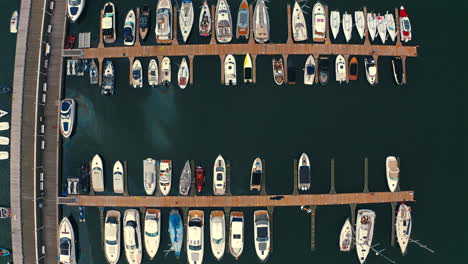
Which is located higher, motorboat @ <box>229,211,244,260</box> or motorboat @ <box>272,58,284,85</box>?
motorboat @ <box>272,58,284,85</box>

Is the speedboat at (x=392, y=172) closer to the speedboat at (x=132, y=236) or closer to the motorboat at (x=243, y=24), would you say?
the motorboat at (x=243, y=24)

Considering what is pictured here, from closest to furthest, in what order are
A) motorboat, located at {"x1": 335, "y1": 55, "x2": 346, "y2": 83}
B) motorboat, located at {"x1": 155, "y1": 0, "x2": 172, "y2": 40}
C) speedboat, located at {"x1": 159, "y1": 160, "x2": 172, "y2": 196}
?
speedboat, located at {"x1": 159, "y1": 160, "x2": 172, "y2": 196} → motorboat, located at {"x1": 155, "y1": 0, "x2": 172, "y2": 40} → motorboat, located at {"x1": 335, "y1": 55, "x2": 346, "y2": 83}

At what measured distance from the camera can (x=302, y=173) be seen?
3559 centimetres

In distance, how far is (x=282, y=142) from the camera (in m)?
36.2

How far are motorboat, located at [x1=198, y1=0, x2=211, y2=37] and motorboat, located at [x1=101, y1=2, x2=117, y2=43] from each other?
9.99 metres

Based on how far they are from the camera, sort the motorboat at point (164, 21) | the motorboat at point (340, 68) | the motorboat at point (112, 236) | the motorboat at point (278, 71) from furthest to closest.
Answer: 1. the motorboat at point (340, 68)
2. the motorboat at point (278, 71)
3. the motorboat at point (164, 21)
4. the motorboat at point (112, 236)

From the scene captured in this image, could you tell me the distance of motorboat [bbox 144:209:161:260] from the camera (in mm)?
34906

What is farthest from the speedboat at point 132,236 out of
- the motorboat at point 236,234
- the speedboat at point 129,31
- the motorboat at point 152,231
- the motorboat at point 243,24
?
the motorboat at point 243,24

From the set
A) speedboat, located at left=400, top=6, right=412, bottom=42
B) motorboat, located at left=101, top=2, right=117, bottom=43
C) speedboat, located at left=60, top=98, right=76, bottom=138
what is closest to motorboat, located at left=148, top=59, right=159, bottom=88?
motorboat, located at left=101, top=2, right=117, bottom=43

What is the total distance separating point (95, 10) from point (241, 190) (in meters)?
27.3

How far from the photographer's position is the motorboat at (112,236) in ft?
115

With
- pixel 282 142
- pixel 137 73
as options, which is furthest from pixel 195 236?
pixel 137 73

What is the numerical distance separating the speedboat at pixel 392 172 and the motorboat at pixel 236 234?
681 inches

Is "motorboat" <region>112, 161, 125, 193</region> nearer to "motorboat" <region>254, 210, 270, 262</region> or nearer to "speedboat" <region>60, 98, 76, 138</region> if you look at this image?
"speedboat" <region>60, 98, 76, 138</region>
